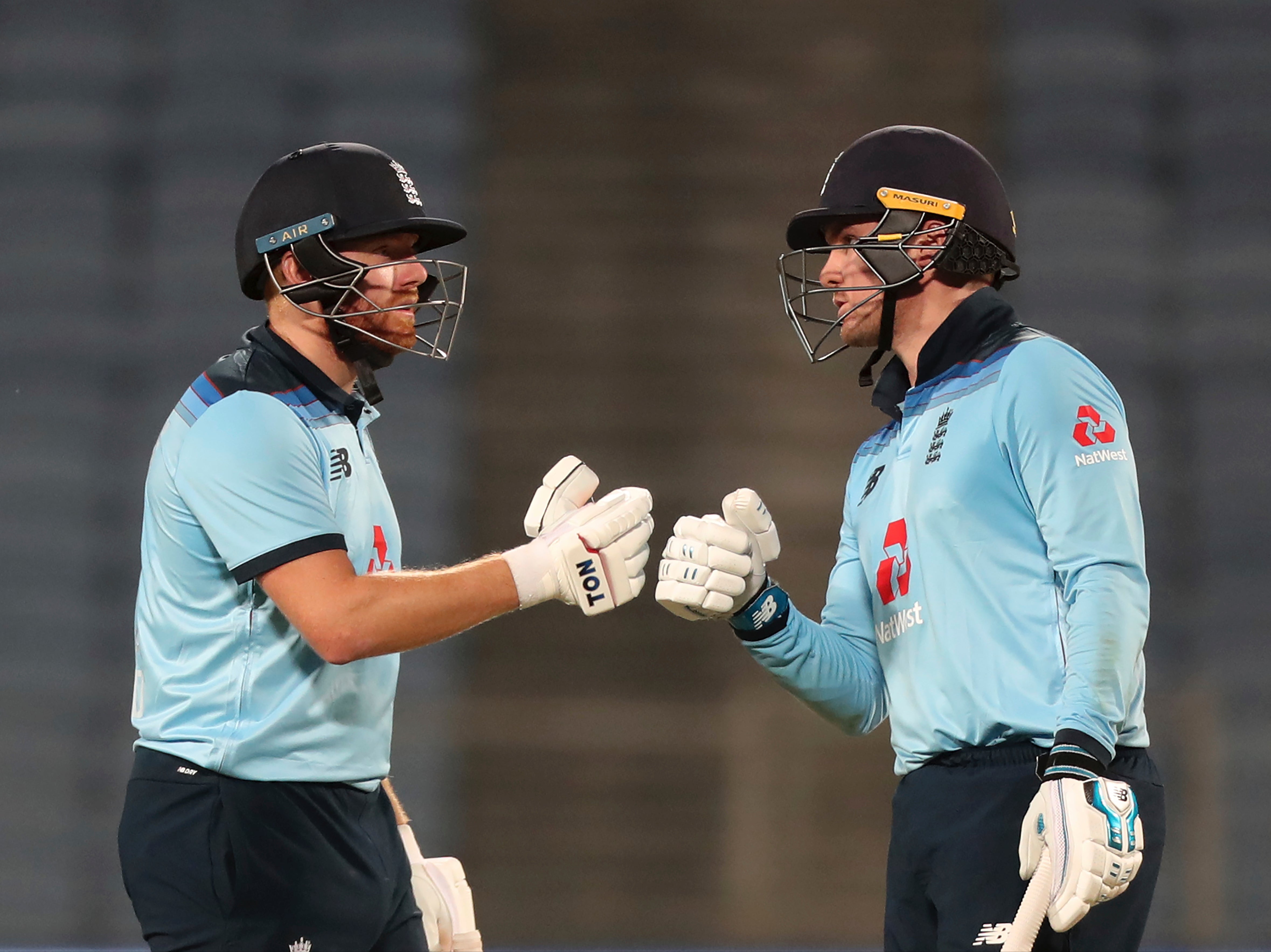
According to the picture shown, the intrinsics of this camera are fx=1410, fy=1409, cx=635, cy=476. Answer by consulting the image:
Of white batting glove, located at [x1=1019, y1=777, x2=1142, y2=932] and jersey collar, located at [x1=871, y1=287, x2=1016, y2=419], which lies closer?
white batting glove, located at [x1=1019, y1=777, x2=1142, y2=932]

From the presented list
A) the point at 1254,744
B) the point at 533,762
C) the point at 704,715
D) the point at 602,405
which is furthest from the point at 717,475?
the point at 1254,744

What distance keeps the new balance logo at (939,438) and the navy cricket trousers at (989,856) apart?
1.51ft

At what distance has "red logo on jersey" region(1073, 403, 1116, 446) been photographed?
6.82ft

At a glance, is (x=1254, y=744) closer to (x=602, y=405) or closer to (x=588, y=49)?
(x=602, y=405)

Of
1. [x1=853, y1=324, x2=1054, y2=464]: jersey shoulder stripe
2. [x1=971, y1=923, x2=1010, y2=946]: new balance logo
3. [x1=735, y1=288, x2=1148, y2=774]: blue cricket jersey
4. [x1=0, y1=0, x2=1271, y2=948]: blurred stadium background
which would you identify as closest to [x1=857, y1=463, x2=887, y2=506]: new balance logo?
[x1=735, y1=288, x2=1148, y2=774]: blue cricket jersey

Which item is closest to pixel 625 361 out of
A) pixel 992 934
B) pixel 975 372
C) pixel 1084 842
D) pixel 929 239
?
pixel 929 239

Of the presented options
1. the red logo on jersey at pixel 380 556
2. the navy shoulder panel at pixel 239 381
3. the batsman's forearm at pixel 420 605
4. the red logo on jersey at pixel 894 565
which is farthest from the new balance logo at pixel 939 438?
the navy shoulder panel at pixel 239 381

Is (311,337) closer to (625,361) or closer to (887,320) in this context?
(887,320)

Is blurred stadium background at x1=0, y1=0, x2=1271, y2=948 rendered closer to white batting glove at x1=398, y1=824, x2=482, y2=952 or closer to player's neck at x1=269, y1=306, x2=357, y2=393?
white batting glove at x1=398, y1=824, x2=482, y2=952

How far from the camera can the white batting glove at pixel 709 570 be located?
2369 mm

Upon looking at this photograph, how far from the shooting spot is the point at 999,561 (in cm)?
212

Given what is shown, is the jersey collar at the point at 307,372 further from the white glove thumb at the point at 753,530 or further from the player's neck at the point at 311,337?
the white glove thumb at the point at 753,530

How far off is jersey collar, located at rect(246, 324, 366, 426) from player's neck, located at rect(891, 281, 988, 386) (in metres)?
0.98

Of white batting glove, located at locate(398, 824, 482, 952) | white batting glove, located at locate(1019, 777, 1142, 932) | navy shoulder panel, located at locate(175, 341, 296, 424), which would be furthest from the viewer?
white batting glove, located at locate(398, 824, 482, 952)
